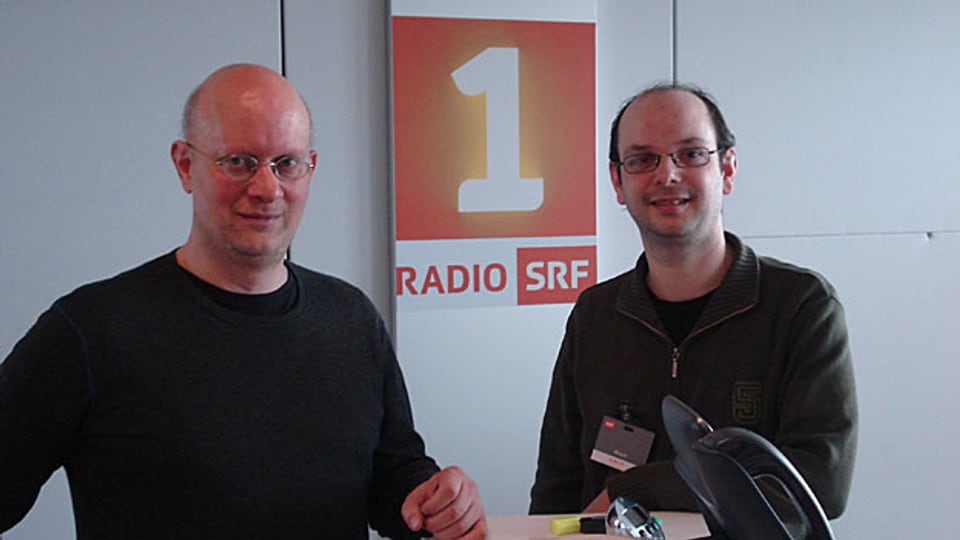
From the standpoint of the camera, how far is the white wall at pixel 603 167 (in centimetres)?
311

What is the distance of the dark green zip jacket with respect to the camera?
193 centimetres

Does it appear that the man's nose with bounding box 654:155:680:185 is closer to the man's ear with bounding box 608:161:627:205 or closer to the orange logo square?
the man's ear with bounding box 608:161:627:205

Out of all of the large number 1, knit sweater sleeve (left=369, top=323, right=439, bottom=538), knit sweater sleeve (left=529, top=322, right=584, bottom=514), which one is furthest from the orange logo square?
knit sweater sleeve (left=369, top=323, right=439, bottom=538)

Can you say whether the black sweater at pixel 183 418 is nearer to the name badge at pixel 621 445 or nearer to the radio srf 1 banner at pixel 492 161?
the name badge at pixel 621 445

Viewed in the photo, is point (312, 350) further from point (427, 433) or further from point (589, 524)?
point (427, 433)

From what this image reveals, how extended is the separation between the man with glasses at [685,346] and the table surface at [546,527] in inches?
1.9

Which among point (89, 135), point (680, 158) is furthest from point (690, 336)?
point (89, 135)

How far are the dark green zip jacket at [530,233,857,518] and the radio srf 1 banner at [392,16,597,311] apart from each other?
116 centimetres

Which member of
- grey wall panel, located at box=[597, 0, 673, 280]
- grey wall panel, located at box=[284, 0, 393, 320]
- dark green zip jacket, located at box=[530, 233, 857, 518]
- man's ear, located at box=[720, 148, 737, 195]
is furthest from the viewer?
grey wall panel, located at box=[597, 0, 673, 280]

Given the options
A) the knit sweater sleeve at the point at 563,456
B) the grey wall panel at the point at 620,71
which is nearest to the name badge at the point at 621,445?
the knit sweater sleeve at the point at 563,456

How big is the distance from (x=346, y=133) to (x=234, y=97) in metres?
1.64

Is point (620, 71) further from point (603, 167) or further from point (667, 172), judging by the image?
point (667, 172)

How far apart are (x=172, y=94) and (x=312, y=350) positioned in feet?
5.56

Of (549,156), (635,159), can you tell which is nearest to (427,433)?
(549,156)
